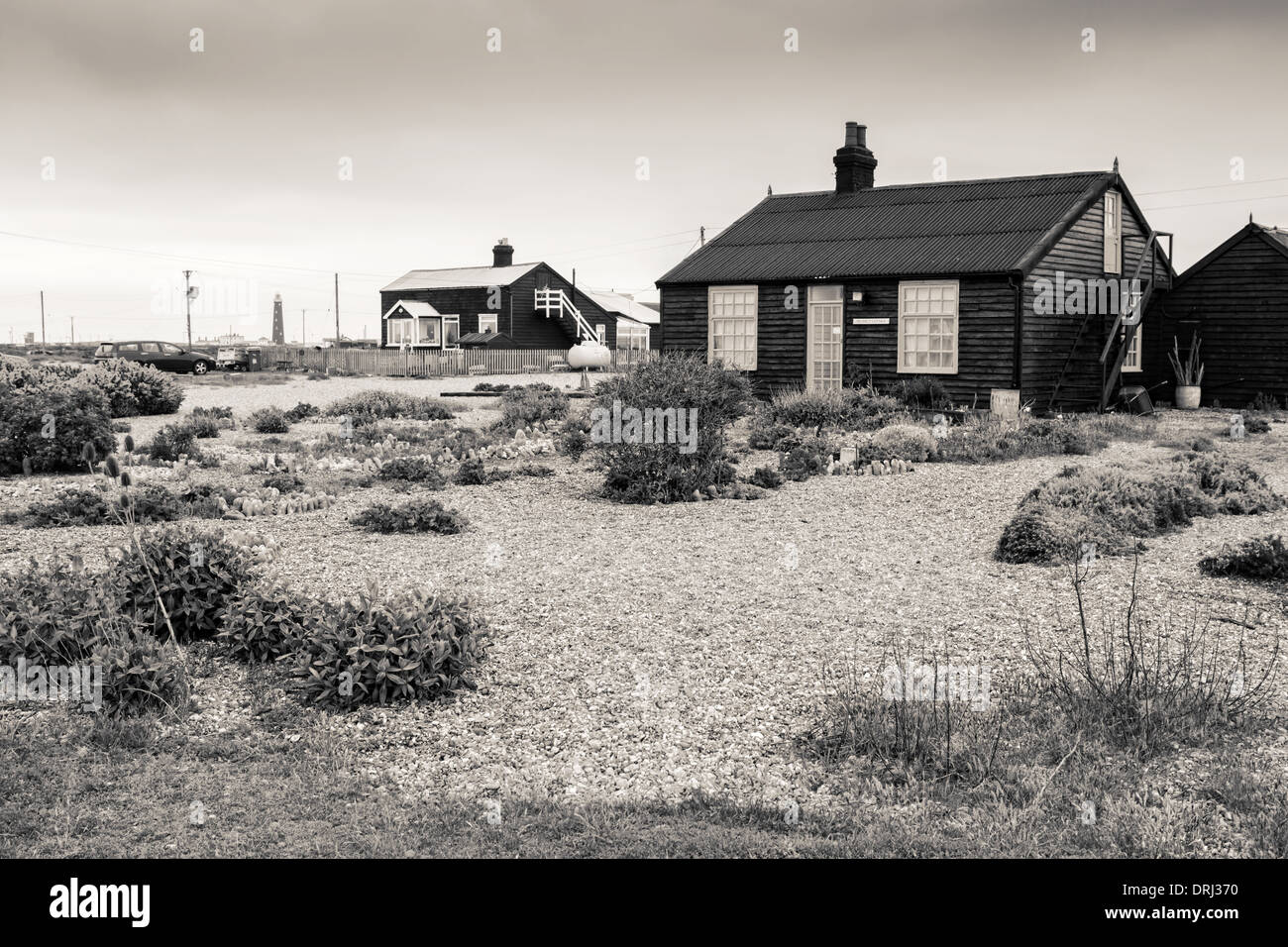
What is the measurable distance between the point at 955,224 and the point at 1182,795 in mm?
23115

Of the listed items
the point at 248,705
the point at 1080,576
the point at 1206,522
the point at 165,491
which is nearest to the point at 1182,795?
the point at 1080,576

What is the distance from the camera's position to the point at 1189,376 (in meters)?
27.6

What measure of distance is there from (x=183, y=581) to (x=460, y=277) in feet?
173

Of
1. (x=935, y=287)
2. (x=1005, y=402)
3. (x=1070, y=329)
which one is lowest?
(x=1005, y=402)

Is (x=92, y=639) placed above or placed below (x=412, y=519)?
below

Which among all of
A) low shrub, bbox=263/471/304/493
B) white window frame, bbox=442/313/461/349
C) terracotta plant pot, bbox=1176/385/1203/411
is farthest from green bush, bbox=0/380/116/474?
white window frame, bbox=442/313/461/349

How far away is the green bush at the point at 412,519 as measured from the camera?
11836mm

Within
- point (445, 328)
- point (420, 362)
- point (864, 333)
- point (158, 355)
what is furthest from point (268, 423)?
point (445, 328)

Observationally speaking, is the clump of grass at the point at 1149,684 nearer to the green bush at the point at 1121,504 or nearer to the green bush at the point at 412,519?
the green bush at the point at 1121,504

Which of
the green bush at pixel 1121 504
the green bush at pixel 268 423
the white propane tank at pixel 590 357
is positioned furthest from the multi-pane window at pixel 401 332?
the green bush at pixel 1121 504

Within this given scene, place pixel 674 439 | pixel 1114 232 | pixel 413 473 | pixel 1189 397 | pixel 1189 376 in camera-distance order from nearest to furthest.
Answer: pixel 674 439 < pixel 413 473 < pixel 1189 397 < pixel 1189 376 < pixel 1114 232

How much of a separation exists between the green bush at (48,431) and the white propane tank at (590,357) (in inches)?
1456

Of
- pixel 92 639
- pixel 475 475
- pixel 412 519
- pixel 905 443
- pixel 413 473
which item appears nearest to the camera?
pixel 92 639

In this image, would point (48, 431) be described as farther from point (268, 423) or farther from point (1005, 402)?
point (1005, 402)
